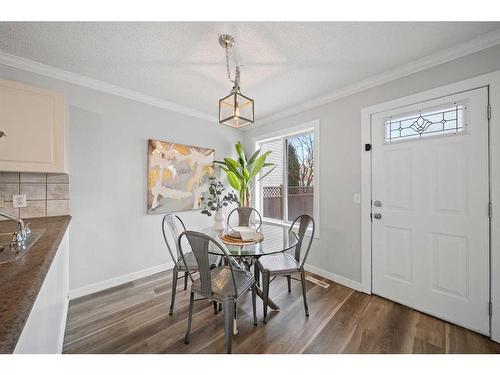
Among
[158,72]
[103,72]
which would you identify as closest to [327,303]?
[158,72]

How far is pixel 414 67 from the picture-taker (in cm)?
191

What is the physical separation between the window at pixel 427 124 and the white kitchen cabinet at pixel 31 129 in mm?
3225

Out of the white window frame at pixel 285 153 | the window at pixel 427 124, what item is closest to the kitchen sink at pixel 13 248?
the white window frame at pixel 285 153

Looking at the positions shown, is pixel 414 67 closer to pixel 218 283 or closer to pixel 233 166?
pixel 233 166

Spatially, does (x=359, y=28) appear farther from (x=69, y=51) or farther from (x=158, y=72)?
(x=69, y=51)

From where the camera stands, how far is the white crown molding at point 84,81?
1.86 meters

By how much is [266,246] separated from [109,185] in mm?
2027

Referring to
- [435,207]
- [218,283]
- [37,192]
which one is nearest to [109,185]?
[37,192]

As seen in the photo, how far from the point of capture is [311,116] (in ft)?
9.30

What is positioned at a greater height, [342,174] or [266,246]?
[342,174]

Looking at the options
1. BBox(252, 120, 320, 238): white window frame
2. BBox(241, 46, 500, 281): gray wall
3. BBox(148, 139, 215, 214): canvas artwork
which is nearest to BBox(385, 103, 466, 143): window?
BBox(241, 46, 500, 281): gray wall

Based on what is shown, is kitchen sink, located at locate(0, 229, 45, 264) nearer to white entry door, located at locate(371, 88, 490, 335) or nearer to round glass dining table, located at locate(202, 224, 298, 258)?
round glass dining table, located at locate(202, 224, 298, 258)

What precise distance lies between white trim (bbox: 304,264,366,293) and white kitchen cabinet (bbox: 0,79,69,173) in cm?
308

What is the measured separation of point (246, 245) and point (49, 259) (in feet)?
4.12
